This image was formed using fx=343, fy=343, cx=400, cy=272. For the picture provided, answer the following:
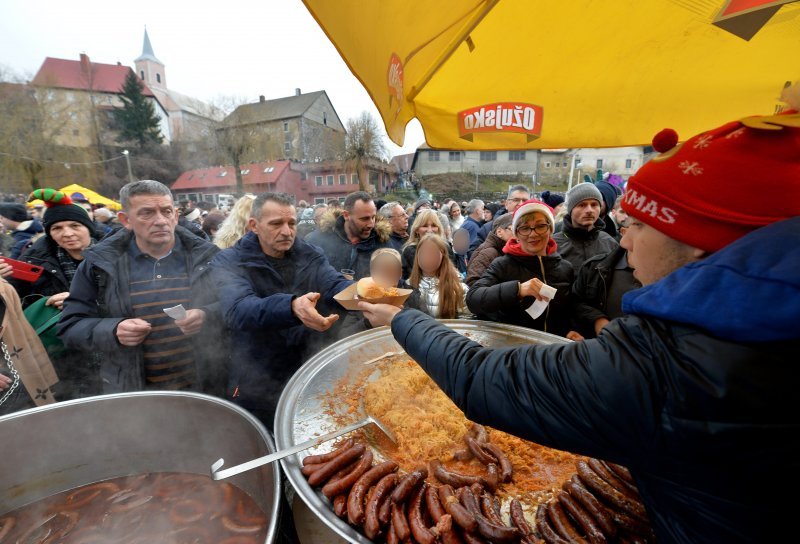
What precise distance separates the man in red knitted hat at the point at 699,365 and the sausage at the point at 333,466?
835 mm

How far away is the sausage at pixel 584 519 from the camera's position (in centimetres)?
151

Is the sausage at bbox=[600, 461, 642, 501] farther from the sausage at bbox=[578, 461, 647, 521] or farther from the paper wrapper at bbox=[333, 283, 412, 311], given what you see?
the paper wrapper at bbox=[333, 283, 412, 311]

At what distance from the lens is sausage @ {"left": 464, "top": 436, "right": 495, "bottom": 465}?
6.72 ft

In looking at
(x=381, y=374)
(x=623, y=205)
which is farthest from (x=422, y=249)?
(x=623, y=205)

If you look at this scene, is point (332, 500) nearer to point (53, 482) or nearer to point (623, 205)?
point (623, 205)

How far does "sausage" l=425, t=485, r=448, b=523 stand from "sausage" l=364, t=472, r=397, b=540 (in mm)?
184

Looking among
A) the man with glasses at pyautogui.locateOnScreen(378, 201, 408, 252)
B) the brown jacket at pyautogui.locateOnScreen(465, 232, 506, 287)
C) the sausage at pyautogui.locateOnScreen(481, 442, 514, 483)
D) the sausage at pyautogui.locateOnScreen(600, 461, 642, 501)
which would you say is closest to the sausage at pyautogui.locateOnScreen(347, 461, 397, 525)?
the sausage at pyautogui.locateOnScreen(481, 442, 514, 483)

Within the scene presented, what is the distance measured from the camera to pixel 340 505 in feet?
5.14

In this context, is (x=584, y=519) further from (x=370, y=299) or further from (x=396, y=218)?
(x=396, y=218)

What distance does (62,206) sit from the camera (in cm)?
399

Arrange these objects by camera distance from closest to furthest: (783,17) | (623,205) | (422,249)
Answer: (623,205)
(783,17)
(422,249)

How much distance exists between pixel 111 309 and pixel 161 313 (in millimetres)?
357

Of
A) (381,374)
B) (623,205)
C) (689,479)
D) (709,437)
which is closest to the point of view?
(709,437)

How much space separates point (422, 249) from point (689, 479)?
355 centimetres
